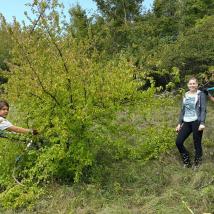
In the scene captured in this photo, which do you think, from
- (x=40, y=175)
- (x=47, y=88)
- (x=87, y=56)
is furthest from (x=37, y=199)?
(x=87, y=56)

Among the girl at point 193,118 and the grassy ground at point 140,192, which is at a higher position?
the girl at point 193,118

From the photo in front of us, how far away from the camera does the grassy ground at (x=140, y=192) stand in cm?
539

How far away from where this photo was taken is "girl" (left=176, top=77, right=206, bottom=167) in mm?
6688

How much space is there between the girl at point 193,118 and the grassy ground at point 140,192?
8.7 inches

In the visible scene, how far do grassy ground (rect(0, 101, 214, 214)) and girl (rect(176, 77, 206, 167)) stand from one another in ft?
0.73

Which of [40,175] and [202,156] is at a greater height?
[40,175]

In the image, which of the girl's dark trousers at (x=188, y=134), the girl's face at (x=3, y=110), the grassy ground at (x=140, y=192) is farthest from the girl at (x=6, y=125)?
the girl's dark trousers at (x=188, y=134)

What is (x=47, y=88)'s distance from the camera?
19.1ft

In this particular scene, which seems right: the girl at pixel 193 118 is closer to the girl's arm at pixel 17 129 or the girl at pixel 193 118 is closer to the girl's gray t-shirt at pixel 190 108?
the girl's gray t-shirt at pixel 190 108

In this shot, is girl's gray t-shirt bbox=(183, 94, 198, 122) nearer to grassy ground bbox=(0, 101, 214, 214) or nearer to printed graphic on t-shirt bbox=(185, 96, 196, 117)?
printed graphic on t-shirt bbox=(185, 96, 196, 117)

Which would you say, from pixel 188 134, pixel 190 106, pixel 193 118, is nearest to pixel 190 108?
pixel 190 106

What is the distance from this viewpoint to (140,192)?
5.93 m

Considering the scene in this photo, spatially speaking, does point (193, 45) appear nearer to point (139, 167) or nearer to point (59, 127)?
point (139, 167)

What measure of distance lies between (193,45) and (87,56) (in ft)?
21.7
